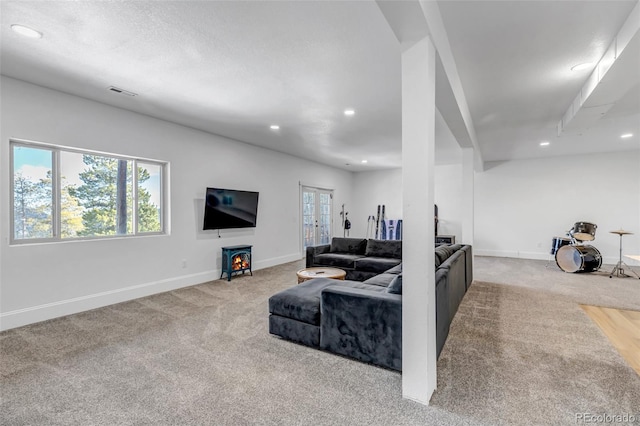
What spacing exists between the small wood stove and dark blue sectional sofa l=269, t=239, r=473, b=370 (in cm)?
262

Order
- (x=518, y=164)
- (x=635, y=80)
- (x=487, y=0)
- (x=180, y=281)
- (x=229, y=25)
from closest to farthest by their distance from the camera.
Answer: (x=487, y=0), (x=229, y=25), (x=635, y=80), (x=180, y=281), (x=518, y=164)

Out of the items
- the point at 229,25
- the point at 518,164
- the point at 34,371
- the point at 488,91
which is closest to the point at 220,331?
the point at 34,371

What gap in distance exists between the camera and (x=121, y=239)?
4.08 meters

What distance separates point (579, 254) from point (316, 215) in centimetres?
576

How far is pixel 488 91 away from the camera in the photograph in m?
3.46

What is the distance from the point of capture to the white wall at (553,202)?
22.5ft

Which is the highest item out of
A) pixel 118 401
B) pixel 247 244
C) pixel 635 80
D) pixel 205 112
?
pixel 205 112

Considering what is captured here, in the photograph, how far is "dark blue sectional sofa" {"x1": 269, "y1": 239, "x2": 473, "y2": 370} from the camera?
2.28 metres

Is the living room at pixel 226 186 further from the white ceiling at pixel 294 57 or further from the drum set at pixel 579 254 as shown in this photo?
the drum set at pixel 579 254

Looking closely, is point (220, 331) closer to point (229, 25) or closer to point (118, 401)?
point (118, 401)

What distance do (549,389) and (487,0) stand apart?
2.67m

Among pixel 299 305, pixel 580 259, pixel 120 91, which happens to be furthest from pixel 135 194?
pixel 580 259

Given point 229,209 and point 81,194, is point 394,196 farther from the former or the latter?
point 81,194

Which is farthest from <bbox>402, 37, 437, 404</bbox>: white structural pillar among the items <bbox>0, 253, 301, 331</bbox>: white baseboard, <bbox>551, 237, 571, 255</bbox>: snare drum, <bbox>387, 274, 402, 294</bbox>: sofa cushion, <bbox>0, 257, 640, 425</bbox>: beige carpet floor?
<bbox>551, 237, 571, 255</bbox>: snare drum
